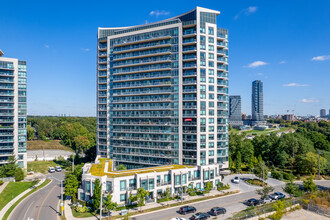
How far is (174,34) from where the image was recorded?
262 feet

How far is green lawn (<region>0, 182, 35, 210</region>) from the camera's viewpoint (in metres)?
60.8

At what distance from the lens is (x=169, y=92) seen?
8031 centimetres

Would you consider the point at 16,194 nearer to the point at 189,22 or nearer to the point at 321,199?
the point at 189,22

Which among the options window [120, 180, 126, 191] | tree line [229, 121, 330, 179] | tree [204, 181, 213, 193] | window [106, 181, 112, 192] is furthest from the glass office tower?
window [106, 181, 112, 192]

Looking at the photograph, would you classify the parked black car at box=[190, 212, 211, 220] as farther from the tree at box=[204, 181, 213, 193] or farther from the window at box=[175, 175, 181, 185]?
the tree at box=[204, 181, 213, 193]

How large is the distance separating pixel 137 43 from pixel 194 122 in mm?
38622

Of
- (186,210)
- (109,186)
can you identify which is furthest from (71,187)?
(186,210)

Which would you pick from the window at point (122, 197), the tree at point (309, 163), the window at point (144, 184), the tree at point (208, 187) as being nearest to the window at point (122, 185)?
the window at point (122, 197)

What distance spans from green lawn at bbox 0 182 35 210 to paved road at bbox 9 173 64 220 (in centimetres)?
477

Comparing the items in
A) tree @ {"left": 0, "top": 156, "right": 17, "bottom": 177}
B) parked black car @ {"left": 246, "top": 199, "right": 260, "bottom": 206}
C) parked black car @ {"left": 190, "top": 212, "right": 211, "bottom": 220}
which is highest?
tree @ {"left": 0, "top": 156, "right": 17, "bottom": 177}

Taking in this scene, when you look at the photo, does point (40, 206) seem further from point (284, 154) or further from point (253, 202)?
point (284, 154)

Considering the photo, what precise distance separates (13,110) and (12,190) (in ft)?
122

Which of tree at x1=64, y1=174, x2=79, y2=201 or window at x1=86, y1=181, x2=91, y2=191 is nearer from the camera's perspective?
tree at x1=64, y1=174, x2=79, y2=201

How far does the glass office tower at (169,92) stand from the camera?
3022 inches
